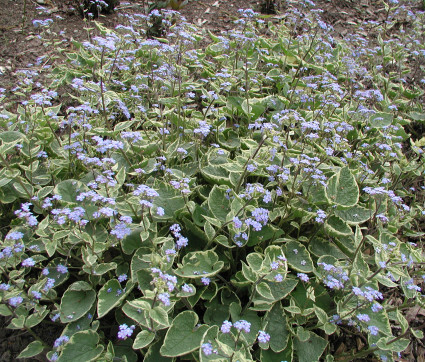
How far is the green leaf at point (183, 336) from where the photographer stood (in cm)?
216

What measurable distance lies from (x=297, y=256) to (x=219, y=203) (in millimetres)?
733

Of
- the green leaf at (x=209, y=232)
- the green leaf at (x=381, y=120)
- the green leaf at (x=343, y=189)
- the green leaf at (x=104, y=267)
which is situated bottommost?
the green leaf at (x=104, y=267)

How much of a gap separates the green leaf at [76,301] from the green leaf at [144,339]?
19.7 inches

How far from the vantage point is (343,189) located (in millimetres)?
3141

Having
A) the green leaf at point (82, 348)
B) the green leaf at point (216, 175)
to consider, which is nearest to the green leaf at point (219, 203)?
the green leaf at point (216, 175)

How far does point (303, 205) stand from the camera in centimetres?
298

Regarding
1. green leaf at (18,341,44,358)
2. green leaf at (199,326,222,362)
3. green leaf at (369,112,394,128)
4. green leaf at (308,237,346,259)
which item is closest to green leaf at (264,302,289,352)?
green leaf at (199,326,222,362)

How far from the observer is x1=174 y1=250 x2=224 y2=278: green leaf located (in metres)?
2.40

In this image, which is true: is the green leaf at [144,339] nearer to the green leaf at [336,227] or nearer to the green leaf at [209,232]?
the green leaf at [209,232]

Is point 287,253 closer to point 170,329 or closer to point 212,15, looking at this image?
point 170,329

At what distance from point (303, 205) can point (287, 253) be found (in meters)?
0.45

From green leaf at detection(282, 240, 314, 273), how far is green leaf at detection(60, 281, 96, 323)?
1.46 meters

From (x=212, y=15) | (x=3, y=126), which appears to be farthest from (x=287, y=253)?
(x=212, y=15)

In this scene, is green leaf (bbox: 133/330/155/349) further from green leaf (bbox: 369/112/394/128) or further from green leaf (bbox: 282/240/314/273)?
green leaf (bbox: 369/112/394/128)
